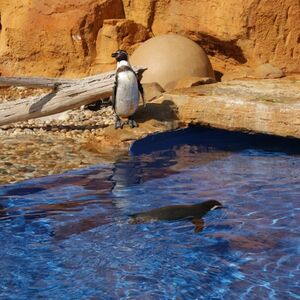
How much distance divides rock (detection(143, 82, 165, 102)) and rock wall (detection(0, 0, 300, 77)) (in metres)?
1.51

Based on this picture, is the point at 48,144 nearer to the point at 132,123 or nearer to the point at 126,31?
the point at 132,123

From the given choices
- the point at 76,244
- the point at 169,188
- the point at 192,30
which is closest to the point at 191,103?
the point at 169,188

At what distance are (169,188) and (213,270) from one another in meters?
1.66

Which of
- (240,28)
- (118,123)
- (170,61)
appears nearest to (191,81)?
(170,61)

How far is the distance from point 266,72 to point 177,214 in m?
4.23

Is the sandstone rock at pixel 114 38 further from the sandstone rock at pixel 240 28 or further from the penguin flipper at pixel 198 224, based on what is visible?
the penguin flipper at pixel 198 224

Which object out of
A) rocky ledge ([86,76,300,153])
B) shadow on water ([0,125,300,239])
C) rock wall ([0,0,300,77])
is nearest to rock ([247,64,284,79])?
rock wall ([0,0,300,77])

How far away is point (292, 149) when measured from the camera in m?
6.50

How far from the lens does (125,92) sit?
22.4 ft

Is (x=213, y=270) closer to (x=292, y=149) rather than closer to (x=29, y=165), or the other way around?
(x=29, y=165)

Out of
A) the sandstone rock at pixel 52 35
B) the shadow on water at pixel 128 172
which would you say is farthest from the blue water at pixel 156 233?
the sandstone rock at pixel 52 35

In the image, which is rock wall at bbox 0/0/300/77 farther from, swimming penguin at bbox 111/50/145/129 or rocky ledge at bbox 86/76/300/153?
swimming penguin at bbox 111/50/145/129

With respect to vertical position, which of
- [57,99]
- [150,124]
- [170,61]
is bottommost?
[150,124]

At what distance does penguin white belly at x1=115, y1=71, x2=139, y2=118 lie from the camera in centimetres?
681
